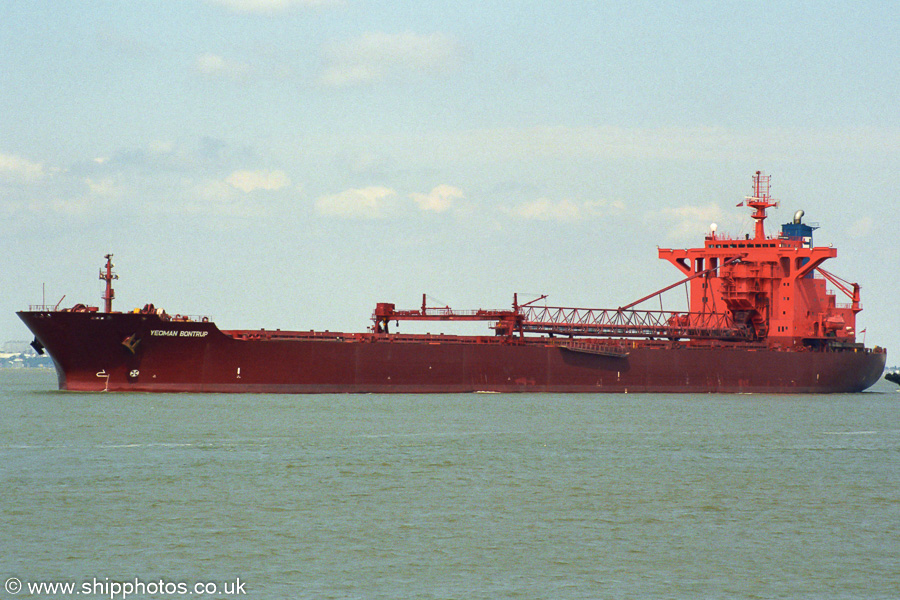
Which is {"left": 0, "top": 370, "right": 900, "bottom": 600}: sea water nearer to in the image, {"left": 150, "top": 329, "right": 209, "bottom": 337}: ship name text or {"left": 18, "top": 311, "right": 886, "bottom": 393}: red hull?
{"left": 18, "top": 311, "right": 886, "bottom": 393}: red hull

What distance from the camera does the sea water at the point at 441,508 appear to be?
16.1 meters

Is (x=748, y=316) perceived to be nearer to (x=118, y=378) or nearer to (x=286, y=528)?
(x=118, y=378)

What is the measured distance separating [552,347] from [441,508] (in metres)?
31.8

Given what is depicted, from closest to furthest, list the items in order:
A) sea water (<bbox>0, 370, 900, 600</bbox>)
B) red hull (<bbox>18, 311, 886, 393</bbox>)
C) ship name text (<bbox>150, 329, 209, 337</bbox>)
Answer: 1. sea water (<bbox>0, 370, 900, 600</bbox>)
2. ship name text (<bbox>150, 329, 209, 337</bbox>)
3. red hull (<bbox>18, 311, 886, 393</bbox>)

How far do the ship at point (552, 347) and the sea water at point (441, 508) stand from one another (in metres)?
6.10

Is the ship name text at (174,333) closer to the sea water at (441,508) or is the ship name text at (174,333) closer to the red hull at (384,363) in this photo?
the red hull at (384,363)

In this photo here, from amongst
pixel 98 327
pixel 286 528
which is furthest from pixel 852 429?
pixel 98 327

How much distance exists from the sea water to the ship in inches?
240

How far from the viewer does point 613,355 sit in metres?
54.3

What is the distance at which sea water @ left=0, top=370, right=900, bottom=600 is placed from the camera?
52.9ft

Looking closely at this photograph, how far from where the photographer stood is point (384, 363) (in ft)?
162

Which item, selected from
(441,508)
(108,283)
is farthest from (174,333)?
(441,508)

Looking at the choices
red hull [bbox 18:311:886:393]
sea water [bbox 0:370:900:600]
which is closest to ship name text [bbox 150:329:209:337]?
red hull [bbox 18:311:886:393]

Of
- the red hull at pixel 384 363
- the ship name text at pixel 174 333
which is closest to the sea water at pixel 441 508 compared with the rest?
the red hull at pixel 384 363
